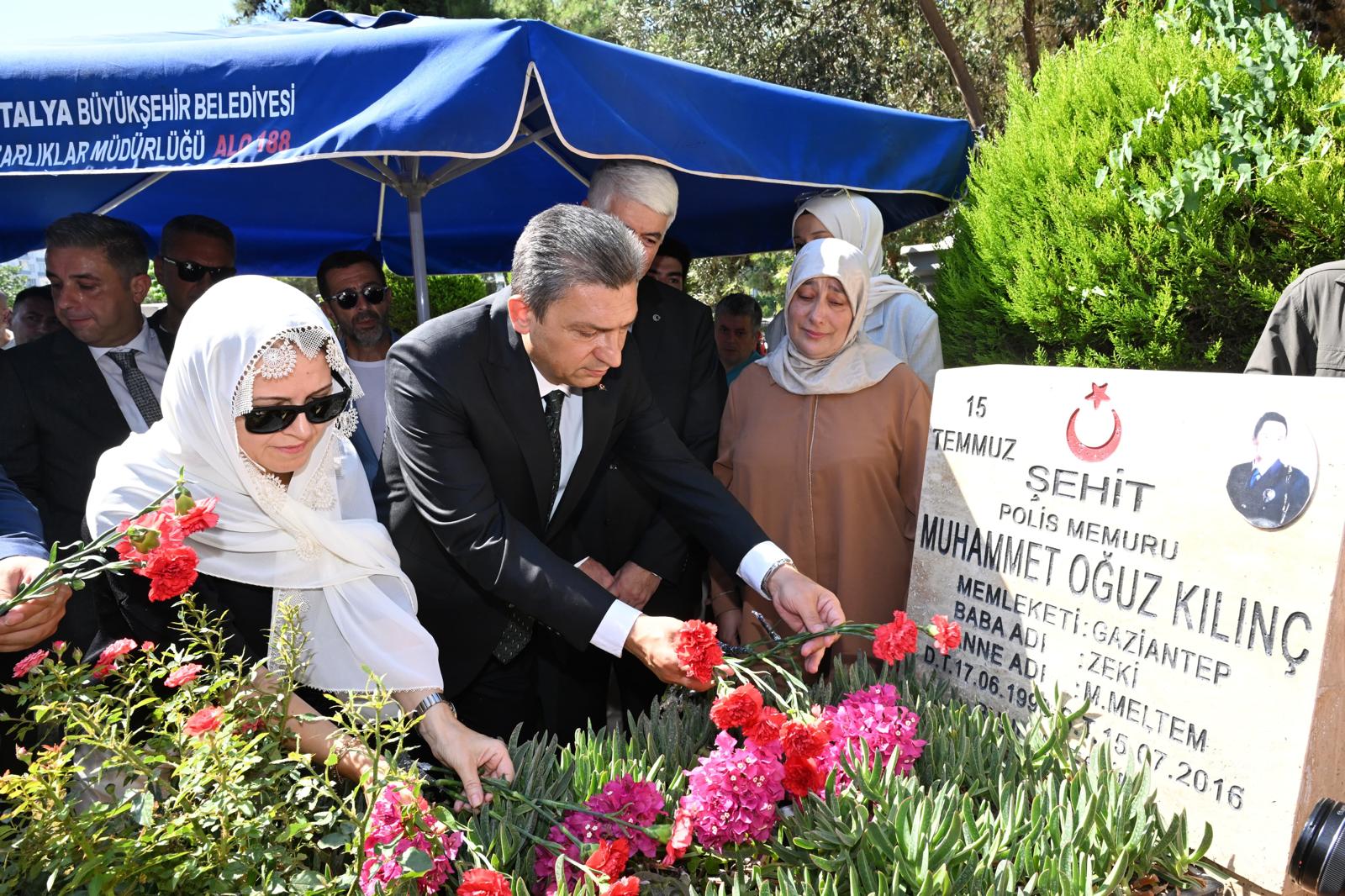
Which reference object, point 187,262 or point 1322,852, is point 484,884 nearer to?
point 1322,852

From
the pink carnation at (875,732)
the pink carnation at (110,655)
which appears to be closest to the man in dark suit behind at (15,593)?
the pink carnation at (110,655)

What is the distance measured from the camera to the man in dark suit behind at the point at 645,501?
306 centimetres

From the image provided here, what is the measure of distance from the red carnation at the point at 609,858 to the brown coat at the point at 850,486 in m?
1.54

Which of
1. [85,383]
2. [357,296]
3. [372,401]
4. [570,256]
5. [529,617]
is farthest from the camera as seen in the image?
[357,296]

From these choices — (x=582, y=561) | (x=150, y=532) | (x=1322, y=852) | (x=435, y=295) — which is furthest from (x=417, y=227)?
(x=435, y=295)

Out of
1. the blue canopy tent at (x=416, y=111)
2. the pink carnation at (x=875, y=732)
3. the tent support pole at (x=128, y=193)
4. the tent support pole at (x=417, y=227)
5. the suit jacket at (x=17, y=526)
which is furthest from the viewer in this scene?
the tent support pole at (x=128, y=193)

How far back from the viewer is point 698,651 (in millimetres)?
1748

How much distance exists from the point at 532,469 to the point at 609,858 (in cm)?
130

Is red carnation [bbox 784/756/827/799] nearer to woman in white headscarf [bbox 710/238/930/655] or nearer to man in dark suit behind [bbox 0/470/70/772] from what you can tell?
man in dark suit behind [bbox 0/470/70/772]

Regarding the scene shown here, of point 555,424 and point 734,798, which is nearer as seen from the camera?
point 734,798

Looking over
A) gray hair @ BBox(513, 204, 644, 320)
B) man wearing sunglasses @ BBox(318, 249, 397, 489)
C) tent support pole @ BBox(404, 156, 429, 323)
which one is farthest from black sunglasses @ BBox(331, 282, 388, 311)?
gray hair @ BBox(513, 204, 644, 320)

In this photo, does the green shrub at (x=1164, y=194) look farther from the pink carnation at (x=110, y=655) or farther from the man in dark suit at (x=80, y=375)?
the man in dark suit at (x=80, y=375)

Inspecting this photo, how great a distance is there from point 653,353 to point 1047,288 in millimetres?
1372

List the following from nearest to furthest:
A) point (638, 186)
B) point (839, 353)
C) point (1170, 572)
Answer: point (1170, 572) → point (839, 353) → point (638, 186)
